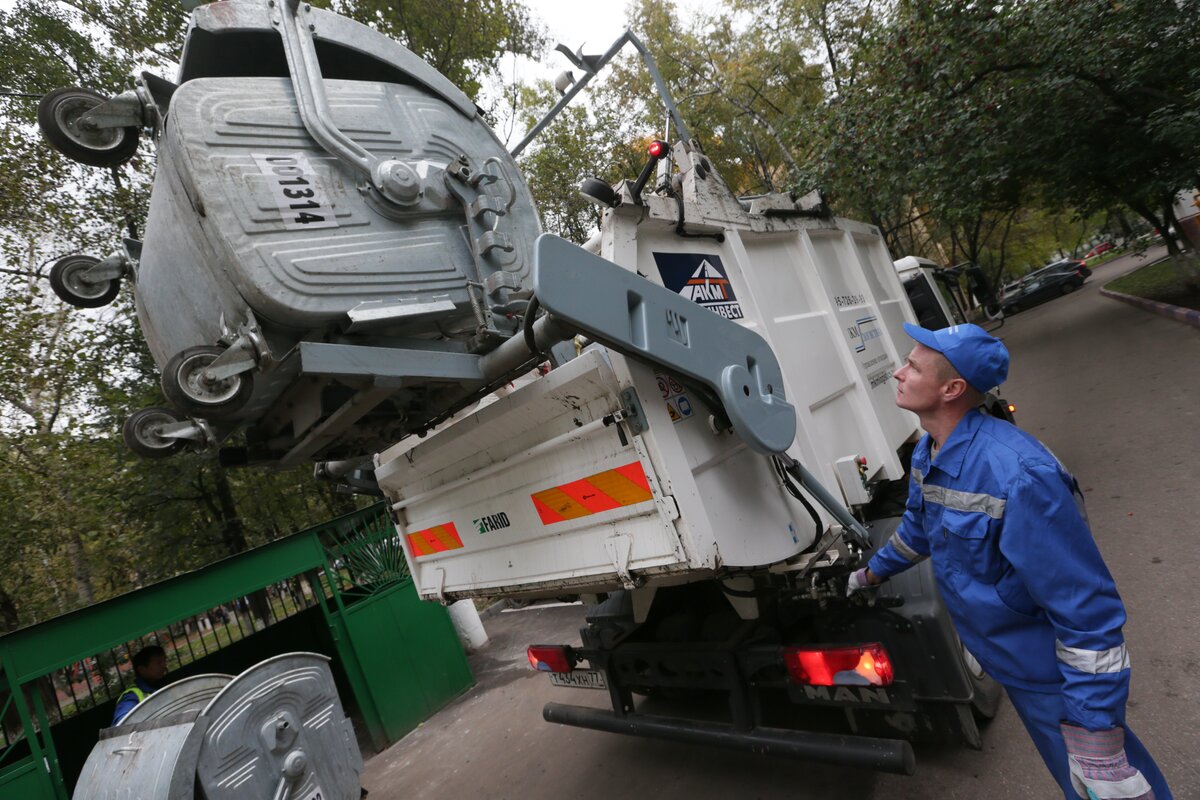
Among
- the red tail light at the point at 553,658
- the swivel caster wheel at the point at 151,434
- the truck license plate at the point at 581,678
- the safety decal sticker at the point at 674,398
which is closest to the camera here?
the swivel caster wheel at the point at 151,434

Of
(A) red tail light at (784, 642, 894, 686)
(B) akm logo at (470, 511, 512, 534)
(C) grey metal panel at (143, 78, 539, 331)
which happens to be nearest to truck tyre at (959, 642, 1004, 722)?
(A) red tail light at (784, 642, 894, 686)

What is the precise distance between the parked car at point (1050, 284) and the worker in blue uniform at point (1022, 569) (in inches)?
908

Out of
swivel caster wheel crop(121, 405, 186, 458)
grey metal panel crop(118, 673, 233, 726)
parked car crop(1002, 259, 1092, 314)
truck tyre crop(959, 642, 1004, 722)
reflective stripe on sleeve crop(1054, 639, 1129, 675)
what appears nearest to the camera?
reflective stripe on sleeve crop(1054, 639, 1129, 675)

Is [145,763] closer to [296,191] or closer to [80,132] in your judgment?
[296,191]

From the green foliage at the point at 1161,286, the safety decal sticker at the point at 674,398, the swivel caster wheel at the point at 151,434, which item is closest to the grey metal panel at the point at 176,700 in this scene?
the swivel caster wheel at the point at 151,434

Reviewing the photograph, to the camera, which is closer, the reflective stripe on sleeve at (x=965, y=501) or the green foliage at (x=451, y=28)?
the reflective stripe on sleeve at (x=965, y=501)

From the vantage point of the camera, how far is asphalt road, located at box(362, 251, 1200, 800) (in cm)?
248

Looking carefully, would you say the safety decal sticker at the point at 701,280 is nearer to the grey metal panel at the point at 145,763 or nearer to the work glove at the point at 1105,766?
the work glove at the point at 1105,766

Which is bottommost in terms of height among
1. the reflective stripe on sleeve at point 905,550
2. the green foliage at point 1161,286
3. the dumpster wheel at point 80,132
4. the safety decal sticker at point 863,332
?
the green foliage at point 1161,286

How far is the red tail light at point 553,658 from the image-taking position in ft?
9.96

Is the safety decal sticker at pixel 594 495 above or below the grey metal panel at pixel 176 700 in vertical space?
above

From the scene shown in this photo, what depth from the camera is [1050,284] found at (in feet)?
69.1

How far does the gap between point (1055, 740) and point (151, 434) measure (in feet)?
8.85

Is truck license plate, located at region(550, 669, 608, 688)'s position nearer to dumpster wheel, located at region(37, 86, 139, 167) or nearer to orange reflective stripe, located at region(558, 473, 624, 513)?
orange reflective stripe, located at region(558, 473, 624, 513)
